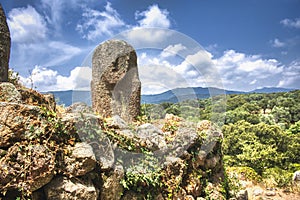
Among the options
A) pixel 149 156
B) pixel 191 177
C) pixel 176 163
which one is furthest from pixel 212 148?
pixel 149 156

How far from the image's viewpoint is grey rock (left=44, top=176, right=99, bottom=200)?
318 centimetres

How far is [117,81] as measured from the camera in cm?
712

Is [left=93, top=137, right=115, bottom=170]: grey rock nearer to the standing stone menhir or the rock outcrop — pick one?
the rock outcrop

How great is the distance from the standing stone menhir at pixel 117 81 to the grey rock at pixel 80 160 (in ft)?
11.5

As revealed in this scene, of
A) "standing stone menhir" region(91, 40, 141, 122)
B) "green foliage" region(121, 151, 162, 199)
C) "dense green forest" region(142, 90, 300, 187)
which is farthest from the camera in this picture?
"dense green forest" region(142, 90, 300, 187)

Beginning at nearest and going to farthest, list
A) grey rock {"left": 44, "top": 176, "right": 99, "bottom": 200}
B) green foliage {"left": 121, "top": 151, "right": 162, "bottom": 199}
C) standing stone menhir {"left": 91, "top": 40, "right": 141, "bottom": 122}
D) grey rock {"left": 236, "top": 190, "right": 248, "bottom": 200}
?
grey rock {"left": 44, "top": 176, "right": 99, "bottom": 200}
green foliage {"left": 121, "top": 151, "right": 162, "bottom": 199}
grey rock {"left": 236, "top": 190, "right": 248, "bottom": 200}
standing stone menhir {"left": 91, "top": 40, "right": 141, "bottom": 122}

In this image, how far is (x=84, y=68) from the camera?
7.21 meters

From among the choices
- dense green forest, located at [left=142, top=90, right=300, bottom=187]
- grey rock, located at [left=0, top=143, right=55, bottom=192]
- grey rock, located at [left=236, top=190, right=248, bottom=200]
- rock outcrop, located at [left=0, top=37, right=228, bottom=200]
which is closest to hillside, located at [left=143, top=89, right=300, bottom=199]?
dense green forest, located at [left=142, top=90, right=300, bottom=187]

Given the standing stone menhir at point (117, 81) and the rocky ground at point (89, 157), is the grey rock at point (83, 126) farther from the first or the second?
the standing stone menhir at point (117, 81)

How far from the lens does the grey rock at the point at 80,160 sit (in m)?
3.38

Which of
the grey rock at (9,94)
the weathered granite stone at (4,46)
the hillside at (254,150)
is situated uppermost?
the weathered granite stone at (4,46)

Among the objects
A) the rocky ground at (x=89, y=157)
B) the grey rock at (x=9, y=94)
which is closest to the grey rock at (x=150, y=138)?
the rocky ground at (x=89, y=157)

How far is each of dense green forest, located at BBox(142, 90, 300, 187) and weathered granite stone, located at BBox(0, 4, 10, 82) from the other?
4109 millimetres

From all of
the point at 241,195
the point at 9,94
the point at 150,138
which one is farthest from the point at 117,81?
the point at 241,195
